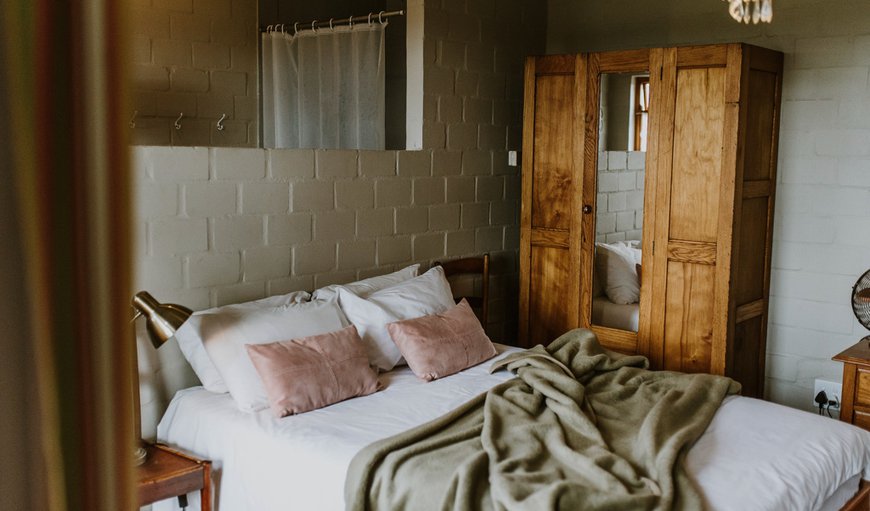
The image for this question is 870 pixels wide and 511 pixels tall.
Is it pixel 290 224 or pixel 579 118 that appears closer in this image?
pixel 290 224

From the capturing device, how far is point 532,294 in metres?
4.64

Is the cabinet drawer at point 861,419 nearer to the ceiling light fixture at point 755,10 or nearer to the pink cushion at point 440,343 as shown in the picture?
the pink cushion at point 440,343

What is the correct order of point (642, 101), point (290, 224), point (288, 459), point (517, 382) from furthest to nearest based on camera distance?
1. point (642, 101)
2. point (290, 224)
3. point (517, 382)
4. point (288, 459)

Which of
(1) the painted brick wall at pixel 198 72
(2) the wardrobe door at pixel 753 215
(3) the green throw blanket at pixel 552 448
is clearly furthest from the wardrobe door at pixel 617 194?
(1) the painted brick wall at pixel 198 72

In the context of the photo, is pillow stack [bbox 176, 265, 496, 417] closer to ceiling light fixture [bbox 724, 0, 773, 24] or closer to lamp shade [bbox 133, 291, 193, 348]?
lamp shade [bbox 133, 291, 193, 348]

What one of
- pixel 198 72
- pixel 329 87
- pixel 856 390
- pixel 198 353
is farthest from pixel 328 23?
pixel 856 390

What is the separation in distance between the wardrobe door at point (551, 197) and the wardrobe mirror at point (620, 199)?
0.12 m

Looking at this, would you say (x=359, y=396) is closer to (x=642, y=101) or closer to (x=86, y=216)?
(x=642, y=101)

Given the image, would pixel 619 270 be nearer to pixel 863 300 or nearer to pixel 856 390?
pixel 863 300

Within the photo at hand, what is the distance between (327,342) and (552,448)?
1047mm

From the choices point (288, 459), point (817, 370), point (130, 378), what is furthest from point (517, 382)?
point (130, 378)

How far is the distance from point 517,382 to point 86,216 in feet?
9.57

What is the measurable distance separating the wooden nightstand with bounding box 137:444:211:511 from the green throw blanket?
610 mm

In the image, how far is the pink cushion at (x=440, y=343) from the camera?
3303 millimetres
